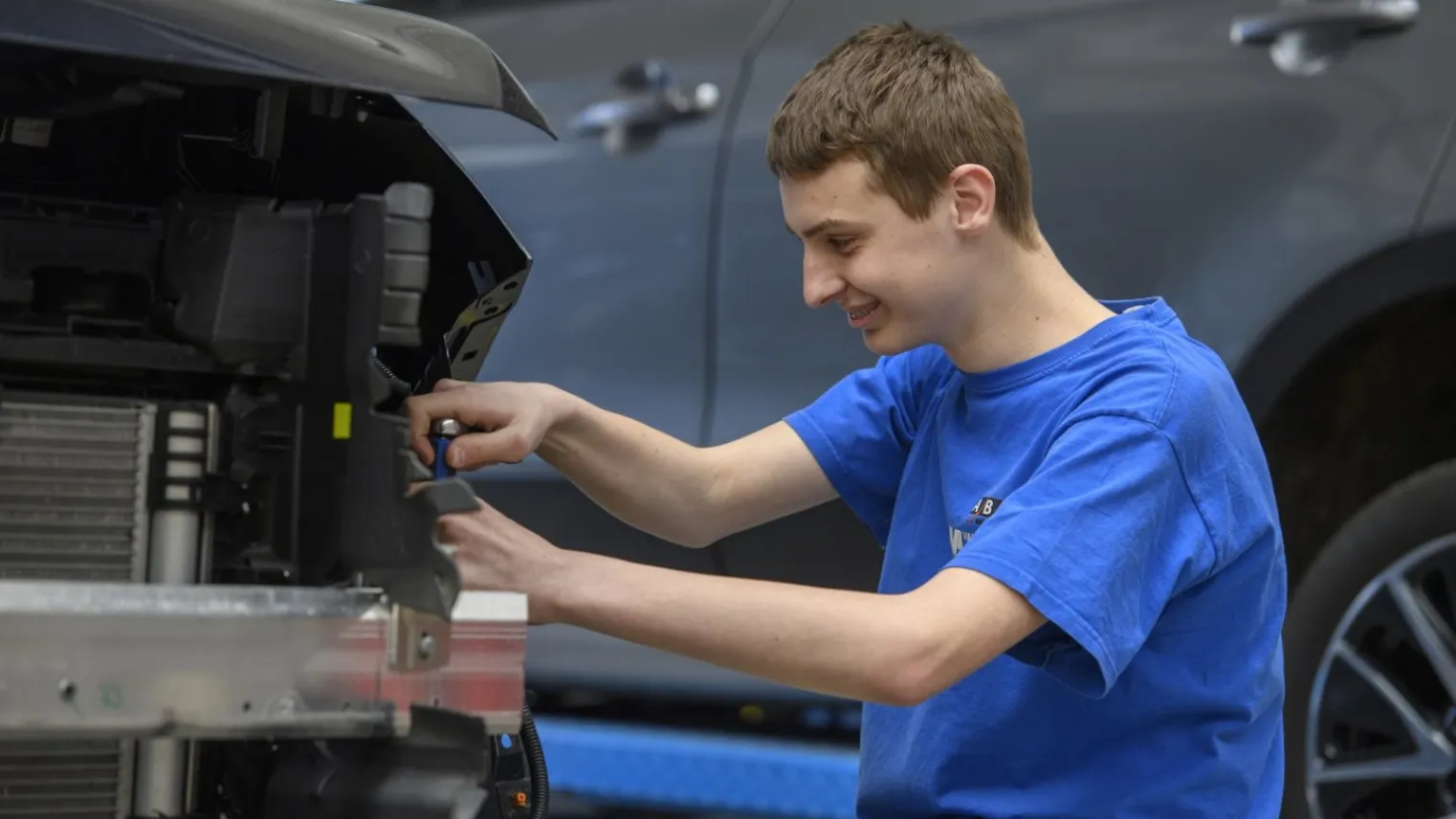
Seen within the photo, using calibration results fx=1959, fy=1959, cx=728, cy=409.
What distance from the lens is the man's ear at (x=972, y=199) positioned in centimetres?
200

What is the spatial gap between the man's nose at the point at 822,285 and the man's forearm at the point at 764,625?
1.21 feet

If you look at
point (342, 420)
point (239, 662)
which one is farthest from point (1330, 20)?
point (239, 662)

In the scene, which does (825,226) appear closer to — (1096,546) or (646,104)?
(1096,546)

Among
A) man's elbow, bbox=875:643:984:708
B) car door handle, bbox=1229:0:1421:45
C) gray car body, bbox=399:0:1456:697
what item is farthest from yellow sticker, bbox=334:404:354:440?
car door handle, bbox=1229:0:1421:45

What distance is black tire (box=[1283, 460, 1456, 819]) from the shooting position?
2.62 meters

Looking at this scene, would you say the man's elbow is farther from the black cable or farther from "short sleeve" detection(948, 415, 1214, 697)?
the black cable

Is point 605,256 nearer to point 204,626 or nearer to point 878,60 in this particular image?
point 878,60

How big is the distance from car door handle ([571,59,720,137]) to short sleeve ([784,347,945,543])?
3.38ft

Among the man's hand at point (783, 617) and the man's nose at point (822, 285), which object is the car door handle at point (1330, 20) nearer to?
the man's nose at point (822, 285)

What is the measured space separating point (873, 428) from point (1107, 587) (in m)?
0.62

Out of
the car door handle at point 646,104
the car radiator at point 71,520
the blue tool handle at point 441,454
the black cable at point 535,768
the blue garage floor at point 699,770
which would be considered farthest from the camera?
the car door handle at point 646,104

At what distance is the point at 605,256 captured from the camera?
3391 mm

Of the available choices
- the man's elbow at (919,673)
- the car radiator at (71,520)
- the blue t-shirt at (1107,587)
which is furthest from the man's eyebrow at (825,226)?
the car radiator at (71,520)

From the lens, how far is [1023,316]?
81.7 inches
